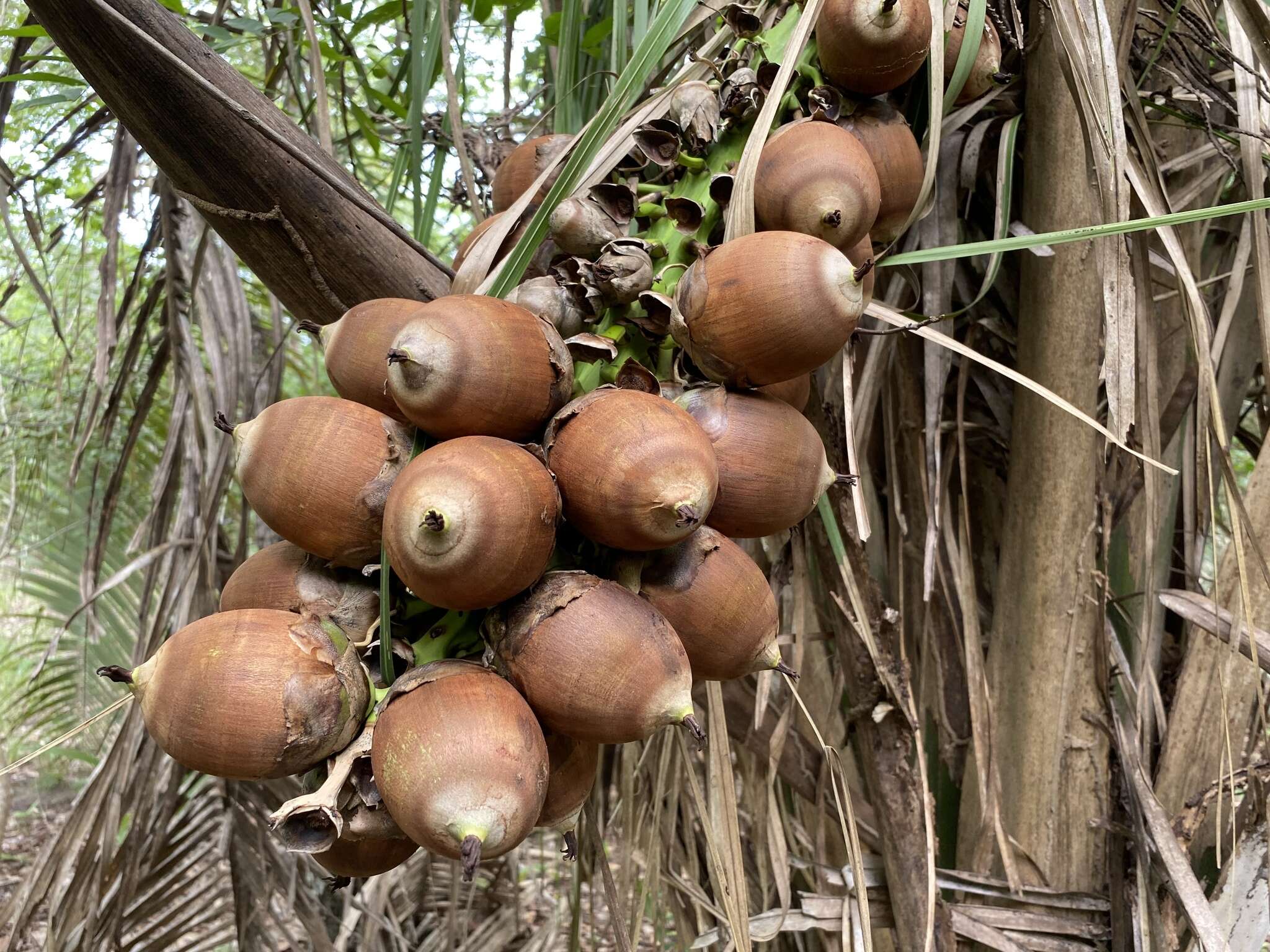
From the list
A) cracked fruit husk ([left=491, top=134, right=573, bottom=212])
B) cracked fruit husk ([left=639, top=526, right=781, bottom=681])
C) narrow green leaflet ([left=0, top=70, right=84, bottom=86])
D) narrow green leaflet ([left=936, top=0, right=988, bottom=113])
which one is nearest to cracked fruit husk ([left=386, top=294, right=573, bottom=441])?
cracked fruit husk ([left=639, top=526, right=781, bottom=681])

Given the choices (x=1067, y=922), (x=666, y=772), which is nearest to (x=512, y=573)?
(x=666, y=772)

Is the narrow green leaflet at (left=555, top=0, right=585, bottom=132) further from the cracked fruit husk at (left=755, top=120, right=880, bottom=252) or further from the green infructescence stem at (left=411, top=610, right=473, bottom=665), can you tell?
the green infructescence stem at (left=411, top=610, right=473, bottom=665)

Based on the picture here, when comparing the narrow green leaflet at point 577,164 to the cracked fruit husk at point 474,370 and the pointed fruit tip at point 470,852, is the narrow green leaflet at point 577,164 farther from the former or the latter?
the pointed fruit tip at point 470,852

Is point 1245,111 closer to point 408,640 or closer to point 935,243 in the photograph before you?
point 935,243

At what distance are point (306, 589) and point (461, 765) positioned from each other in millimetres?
183

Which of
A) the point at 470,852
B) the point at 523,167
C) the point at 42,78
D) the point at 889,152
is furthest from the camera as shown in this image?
the point at 42,78

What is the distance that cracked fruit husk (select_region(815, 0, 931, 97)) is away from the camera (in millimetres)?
769

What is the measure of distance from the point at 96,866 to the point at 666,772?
2.27ft

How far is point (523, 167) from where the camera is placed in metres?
0.97

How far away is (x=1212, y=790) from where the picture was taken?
3.21ft

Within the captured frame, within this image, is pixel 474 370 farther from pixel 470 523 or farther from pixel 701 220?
pixel 701 220

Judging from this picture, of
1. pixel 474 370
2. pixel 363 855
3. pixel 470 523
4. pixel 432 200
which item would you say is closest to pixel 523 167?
pixel 432 200

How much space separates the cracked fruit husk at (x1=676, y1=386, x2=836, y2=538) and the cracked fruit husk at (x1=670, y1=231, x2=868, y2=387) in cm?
2

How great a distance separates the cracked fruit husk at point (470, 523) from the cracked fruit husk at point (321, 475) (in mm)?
39
